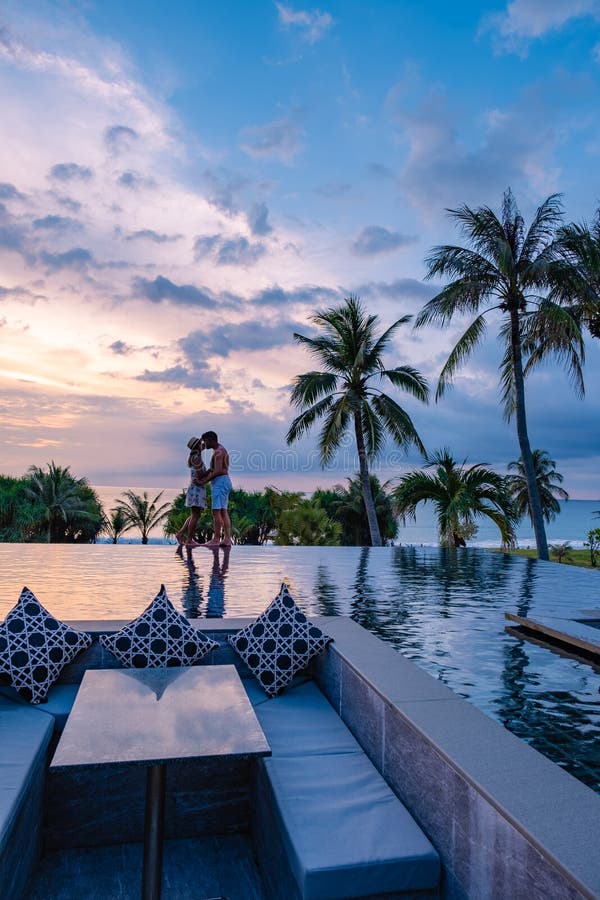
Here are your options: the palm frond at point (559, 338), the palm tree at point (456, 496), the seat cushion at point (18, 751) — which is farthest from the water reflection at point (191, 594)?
the palm frond at point (559, 338)

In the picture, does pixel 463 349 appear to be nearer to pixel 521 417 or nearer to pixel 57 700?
pixel 521 417

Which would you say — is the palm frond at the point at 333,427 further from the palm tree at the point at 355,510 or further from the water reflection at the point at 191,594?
the water reflection at the point at 191,594

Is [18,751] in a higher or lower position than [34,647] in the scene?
lower

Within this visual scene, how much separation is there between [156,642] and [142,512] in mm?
28400

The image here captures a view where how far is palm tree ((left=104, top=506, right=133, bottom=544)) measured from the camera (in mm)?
31250

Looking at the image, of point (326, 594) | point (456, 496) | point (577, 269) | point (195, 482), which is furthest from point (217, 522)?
point (577, 269)

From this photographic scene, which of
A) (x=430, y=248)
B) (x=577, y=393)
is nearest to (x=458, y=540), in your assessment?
(x=577, y=393)

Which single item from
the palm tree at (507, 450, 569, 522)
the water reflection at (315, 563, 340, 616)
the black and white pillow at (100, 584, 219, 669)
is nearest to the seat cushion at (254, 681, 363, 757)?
the black and white pillow at (100, 584, 219, 669)

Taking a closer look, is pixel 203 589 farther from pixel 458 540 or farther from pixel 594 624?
pixel 458 540

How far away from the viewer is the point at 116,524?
104 ft

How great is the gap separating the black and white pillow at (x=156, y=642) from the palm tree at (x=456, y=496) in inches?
464

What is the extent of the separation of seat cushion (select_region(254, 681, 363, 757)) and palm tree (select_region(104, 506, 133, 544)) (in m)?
29.2

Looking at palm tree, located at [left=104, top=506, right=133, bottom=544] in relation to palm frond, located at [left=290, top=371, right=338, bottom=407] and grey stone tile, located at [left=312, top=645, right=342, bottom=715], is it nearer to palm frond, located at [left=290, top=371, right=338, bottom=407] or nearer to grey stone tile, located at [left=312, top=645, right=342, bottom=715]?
palm frond, located at [left=290, top=371, right=338, bottom=407]

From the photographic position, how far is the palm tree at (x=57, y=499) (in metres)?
29.5
